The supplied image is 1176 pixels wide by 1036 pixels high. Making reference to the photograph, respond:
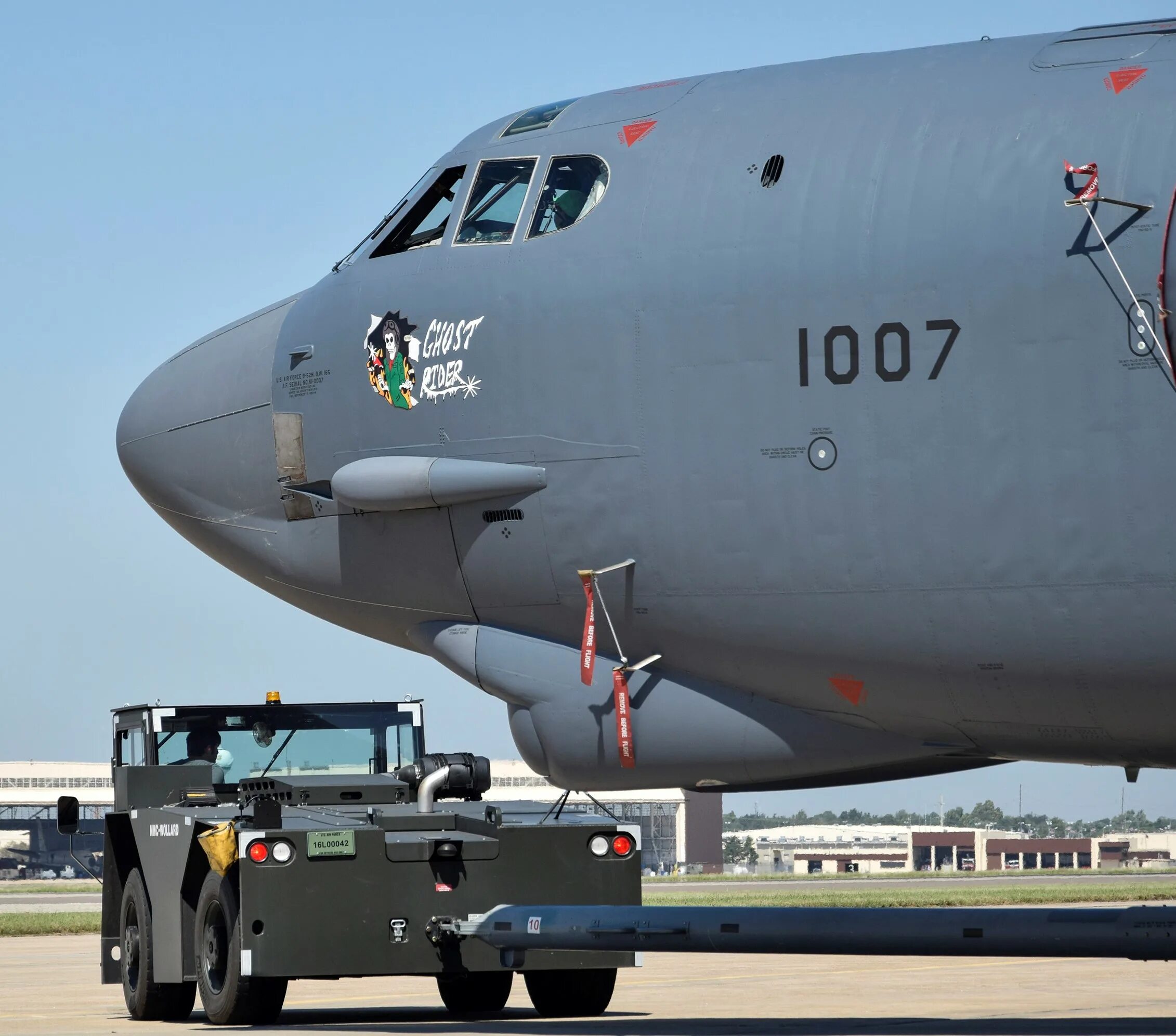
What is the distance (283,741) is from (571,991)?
3443mm

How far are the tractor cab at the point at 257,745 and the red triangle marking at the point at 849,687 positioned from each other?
7.44 meters

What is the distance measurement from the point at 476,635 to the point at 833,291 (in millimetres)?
2846

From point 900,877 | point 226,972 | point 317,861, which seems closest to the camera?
point 317,861

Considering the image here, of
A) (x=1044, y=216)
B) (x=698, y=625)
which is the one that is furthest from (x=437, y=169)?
(x=1044, y=216)

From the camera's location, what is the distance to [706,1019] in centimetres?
1262

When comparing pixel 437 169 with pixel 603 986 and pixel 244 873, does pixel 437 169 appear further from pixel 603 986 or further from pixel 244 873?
pixel 603 986

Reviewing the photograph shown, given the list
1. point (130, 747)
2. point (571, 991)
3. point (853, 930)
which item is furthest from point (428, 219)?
point (130, 747)

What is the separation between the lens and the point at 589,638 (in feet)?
29.1

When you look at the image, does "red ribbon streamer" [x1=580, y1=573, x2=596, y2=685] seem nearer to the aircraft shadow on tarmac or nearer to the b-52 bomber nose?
the b-52 bomber nose

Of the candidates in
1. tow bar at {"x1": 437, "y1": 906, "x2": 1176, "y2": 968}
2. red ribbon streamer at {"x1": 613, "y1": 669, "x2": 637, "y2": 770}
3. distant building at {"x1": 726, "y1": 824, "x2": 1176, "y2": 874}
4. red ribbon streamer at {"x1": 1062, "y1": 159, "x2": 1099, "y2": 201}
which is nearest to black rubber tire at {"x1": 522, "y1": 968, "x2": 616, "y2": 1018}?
tow bar at {"x1": 437, "y1": 906, "x2": 1176, "y2": 968}

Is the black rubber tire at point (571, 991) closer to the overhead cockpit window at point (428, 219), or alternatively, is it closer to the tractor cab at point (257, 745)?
the tractor cab at point (257, 745)

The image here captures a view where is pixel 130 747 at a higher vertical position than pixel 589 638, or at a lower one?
lower

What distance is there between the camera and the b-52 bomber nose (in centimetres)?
987

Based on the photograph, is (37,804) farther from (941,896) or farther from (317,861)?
(317,861)
